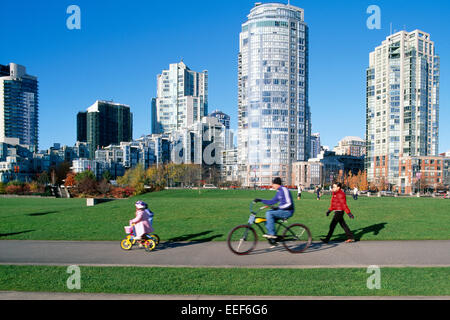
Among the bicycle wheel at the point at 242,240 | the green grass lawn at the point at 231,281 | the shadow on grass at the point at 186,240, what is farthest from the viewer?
the shadow on grass at the point at 186,240

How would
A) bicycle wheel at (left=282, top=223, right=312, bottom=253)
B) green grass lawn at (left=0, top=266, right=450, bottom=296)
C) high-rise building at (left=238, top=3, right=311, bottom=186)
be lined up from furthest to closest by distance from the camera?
high-rise building at (left=238, top=3, right=311, bottom=186)
bicycle wheel at (left=282, top=223, right=312, bottom=253)
green grass lawn at (left=0, top=266, right=450, bottom=296)

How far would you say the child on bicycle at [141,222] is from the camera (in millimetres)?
9805

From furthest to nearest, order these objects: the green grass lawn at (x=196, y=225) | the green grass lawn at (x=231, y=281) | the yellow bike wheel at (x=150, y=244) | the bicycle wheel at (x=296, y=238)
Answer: the green grass lawn at (x=196, y=225) → the yellow bike wheel at (x=150, y=244) → the bicycle wheel at (x=296, y=238) → the green grass lawn at (x=231, y=281)

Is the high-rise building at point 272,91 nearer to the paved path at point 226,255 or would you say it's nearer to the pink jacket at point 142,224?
the paved path at point 226,255

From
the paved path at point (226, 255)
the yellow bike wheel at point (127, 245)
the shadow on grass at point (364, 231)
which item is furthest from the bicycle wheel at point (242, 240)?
the shadow on grass at point (364, 231)

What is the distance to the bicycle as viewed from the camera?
8945 mm

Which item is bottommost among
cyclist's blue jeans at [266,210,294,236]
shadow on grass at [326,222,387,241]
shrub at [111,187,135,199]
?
shrub at [111,187,135,199]

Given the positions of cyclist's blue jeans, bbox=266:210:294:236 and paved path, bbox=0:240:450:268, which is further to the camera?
cyclist's blue jeans, bbox=266:210:294:236

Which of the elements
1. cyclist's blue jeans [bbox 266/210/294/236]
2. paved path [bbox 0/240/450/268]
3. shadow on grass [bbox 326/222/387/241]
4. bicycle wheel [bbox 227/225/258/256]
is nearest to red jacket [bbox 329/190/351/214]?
paved path [bbox 0/240/450/268]

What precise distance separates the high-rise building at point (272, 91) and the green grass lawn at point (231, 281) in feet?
389

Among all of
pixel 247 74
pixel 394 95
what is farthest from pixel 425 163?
pixel 247 74

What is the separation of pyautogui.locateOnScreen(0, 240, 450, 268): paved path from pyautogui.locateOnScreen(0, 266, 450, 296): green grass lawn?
58 cm

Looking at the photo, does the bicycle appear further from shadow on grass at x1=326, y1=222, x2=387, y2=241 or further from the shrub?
the shrub
